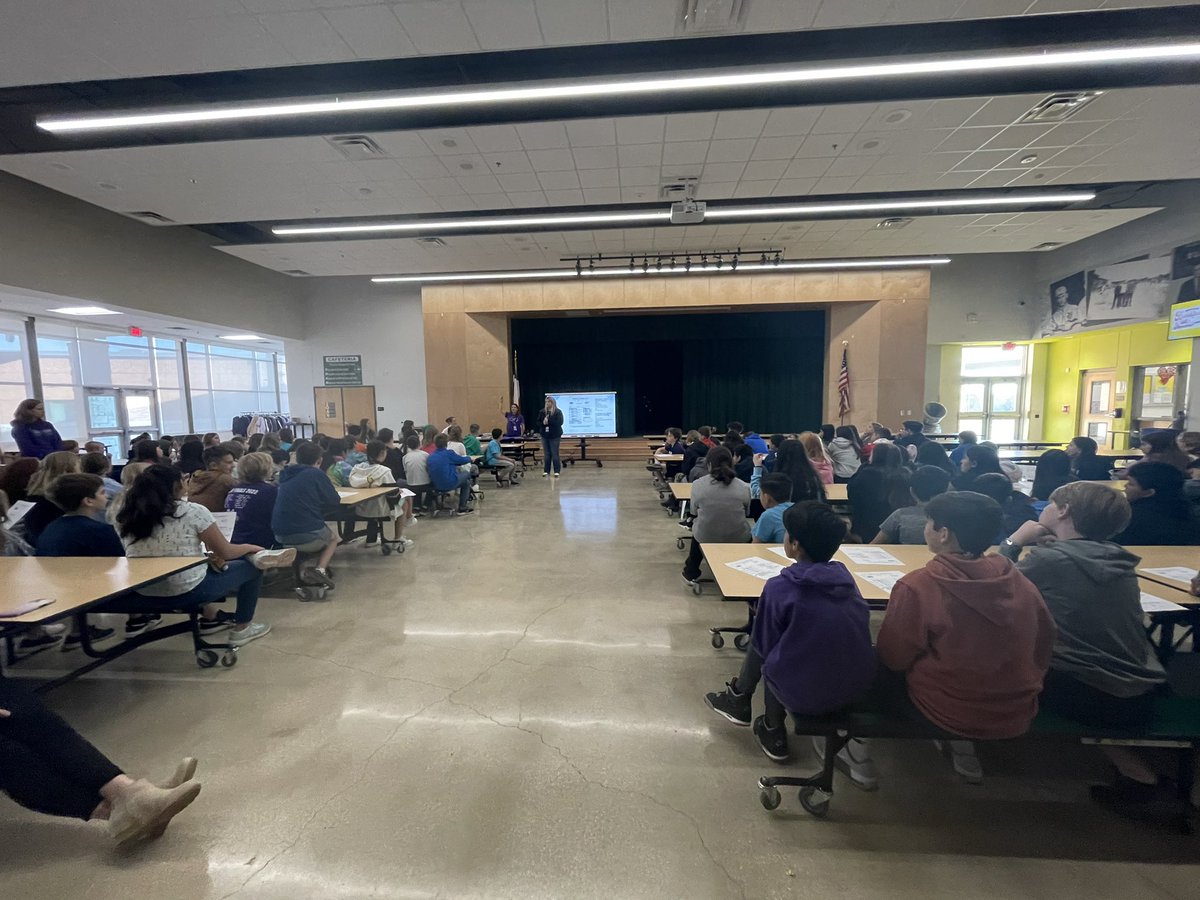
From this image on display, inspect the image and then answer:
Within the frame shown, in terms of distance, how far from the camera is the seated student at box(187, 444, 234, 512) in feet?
12.9

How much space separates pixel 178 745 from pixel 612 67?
5.68 meters

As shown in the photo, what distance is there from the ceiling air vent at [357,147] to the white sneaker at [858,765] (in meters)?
6.36

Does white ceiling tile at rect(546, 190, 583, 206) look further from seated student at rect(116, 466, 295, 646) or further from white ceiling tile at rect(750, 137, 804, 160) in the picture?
seated student at rect(116, 466, 295, 646)

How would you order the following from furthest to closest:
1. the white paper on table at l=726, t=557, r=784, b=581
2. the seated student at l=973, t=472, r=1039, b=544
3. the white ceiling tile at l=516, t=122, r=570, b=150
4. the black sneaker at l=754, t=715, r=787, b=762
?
1. the white ceiling tile at l=516, t=122, r=570, b=150
2. the seated student at l=973, t=472, r=1039, b=544
3. the white paper on table at l=726, t=557, r=784, b=581
4. the black sneaker at l=754, t=715, r=787, b=762

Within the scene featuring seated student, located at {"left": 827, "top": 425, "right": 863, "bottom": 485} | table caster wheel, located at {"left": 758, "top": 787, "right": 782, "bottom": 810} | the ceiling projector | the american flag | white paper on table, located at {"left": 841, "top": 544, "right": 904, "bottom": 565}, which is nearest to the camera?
table caster wheel, located at {"left": 758, "top": 787, "right": 782, "bottom": 810}

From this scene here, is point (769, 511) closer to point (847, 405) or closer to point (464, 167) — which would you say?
point (464, 167)

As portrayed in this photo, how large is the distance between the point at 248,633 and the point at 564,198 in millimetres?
6249

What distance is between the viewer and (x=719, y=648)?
3.22 m

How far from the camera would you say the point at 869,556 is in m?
2.77

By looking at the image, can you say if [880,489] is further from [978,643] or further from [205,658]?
[205,658]

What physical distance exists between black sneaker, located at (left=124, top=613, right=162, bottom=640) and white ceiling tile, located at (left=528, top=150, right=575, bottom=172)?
5.56m

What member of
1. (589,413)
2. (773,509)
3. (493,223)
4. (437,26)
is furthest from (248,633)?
(589,413)

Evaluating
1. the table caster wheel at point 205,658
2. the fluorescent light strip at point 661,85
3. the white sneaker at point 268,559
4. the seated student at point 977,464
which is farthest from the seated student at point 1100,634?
the table caster wheel at point 205,658

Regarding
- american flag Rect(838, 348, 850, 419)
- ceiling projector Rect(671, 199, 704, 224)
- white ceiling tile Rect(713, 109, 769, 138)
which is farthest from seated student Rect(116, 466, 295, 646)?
american flag Rect(838, 348, 850, 419)
